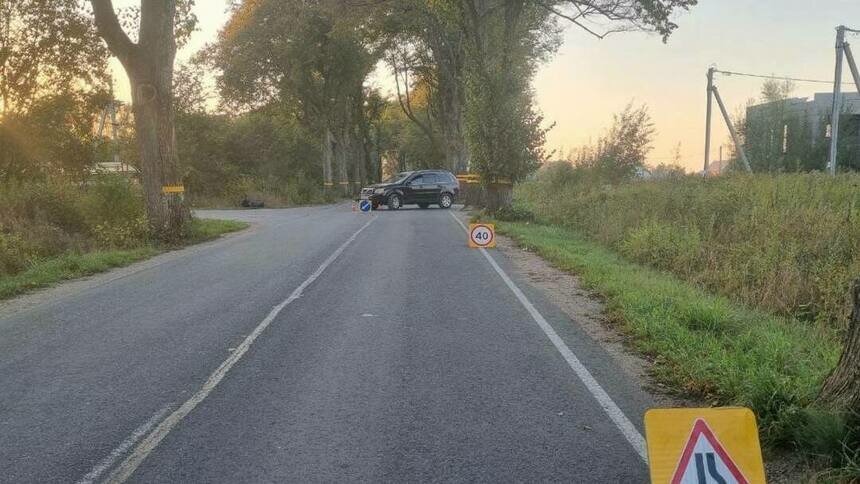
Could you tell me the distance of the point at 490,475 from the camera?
13.0 ft

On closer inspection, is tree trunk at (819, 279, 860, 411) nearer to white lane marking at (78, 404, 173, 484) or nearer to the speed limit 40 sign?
white lane marking at (78, 404, 173, 484)

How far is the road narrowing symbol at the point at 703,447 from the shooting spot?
333cm

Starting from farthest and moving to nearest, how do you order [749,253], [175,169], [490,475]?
[175,169]
[749,253]
[490,475]

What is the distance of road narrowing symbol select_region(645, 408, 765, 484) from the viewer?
3328 mm

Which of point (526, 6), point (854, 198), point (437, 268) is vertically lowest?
point (437, 268)

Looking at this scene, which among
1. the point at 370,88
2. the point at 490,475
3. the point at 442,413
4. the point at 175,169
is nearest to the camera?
the point at 490,475

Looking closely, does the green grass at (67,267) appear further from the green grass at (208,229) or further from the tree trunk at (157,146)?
the green grass at (208,229)

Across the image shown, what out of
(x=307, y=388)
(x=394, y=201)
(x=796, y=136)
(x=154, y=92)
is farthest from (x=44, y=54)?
(x=796, y=136)

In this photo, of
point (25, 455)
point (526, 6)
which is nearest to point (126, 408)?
point (25, 455)

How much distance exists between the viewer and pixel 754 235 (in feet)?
37.7

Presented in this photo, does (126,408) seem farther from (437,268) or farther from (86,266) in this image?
(86,266)

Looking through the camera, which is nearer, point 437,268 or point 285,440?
point 285,440

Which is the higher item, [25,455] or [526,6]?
[526,6]

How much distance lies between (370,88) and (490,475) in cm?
5858
